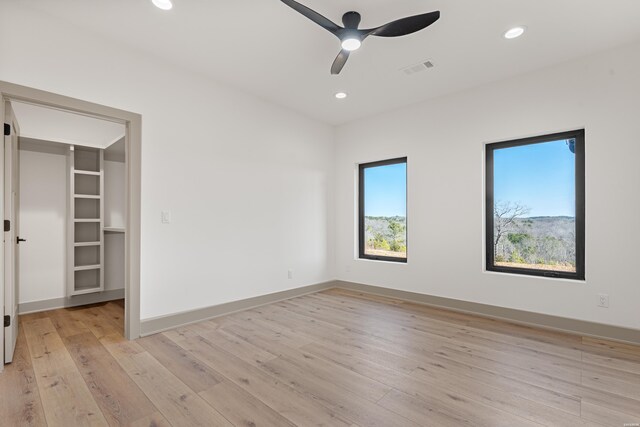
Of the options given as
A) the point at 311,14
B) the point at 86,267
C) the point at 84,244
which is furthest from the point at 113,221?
the point at 311,14

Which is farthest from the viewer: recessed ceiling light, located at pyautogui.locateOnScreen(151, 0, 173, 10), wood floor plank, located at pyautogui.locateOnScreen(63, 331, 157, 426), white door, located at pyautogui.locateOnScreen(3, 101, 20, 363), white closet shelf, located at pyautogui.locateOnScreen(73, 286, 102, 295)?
white closet shelf, located at pyautogui.locateOnScreen(73, 286, 102, 295)

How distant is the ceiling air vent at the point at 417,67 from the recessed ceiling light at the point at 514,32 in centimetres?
71

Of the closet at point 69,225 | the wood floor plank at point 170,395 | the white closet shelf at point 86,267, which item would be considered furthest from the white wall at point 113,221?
the wood floor plank at point 170,395

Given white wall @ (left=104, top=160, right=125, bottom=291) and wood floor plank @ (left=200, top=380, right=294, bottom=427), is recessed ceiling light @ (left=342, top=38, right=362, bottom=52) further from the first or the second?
white wall @ (left=104, top=160, right=125, bottom=291)

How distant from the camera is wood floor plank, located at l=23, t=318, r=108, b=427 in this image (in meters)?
1.79

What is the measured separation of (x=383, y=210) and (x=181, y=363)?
3.51 meters

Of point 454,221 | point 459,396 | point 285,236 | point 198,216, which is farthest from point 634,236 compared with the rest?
point 198,216

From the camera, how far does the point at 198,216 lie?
351 cm

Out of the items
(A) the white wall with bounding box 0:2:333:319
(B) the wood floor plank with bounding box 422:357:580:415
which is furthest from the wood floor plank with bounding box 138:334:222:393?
(B) the wood floor plank with bounding box 422:357:580:415

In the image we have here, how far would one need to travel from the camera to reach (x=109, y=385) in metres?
2.13

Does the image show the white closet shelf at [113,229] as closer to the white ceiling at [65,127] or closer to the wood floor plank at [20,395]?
the white ceiling at [65,127]

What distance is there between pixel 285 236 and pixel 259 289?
2.76ft

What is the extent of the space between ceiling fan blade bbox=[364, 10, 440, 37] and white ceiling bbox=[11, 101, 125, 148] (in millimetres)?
3074

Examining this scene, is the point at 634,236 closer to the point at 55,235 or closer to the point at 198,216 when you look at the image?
the point at 198,216
